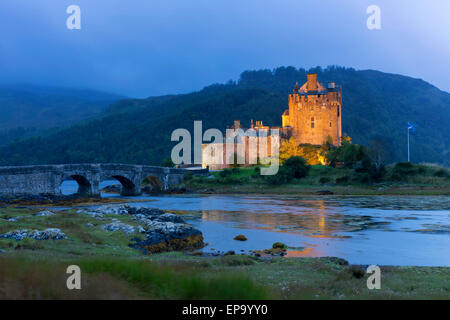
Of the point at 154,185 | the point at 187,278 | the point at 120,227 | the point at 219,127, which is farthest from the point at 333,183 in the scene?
the point at 219,127

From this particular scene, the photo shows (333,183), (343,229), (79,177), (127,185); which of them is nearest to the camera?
(343,229)

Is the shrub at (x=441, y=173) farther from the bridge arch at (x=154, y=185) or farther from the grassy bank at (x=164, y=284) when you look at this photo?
the grassy bank at (x=164, y=284)

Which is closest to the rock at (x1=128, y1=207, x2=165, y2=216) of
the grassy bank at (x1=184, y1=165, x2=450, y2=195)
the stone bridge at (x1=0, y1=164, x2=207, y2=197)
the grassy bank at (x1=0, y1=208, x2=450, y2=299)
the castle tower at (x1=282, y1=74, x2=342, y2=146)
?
the grassy bank at (x1=0, y1=208, x2=450, y2=299)

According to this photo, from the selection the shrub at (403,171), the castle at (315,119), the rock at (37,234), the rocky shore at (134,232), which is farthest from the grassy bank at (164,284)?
the castle at (315,119)

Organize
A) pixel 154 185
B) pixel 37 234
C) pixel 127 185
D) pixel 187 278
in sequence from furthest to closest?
pixel 154 185, pixel 127 185, pixel 37 234, pixel 187 278

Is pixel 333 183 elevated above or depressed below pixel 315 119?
below

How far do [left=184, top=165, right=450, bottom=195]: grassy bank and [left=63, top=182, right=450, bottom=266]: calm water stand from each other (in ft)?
40.4

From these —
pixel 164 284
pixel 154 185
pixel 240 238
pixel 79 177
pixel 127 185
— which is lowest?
pixel 240 238

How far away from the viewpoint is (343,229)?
29.5m

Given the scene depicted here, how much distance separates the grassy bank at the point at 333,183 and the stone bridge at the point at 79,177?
18.4 feet

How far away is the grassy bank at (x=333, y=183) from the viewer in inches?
2351

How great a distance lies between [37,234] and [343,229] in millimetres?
18058

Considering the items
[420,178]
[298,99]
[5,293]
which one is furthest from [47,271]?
[298,99]

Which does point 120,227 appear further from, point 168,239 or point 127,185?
point 127,185
